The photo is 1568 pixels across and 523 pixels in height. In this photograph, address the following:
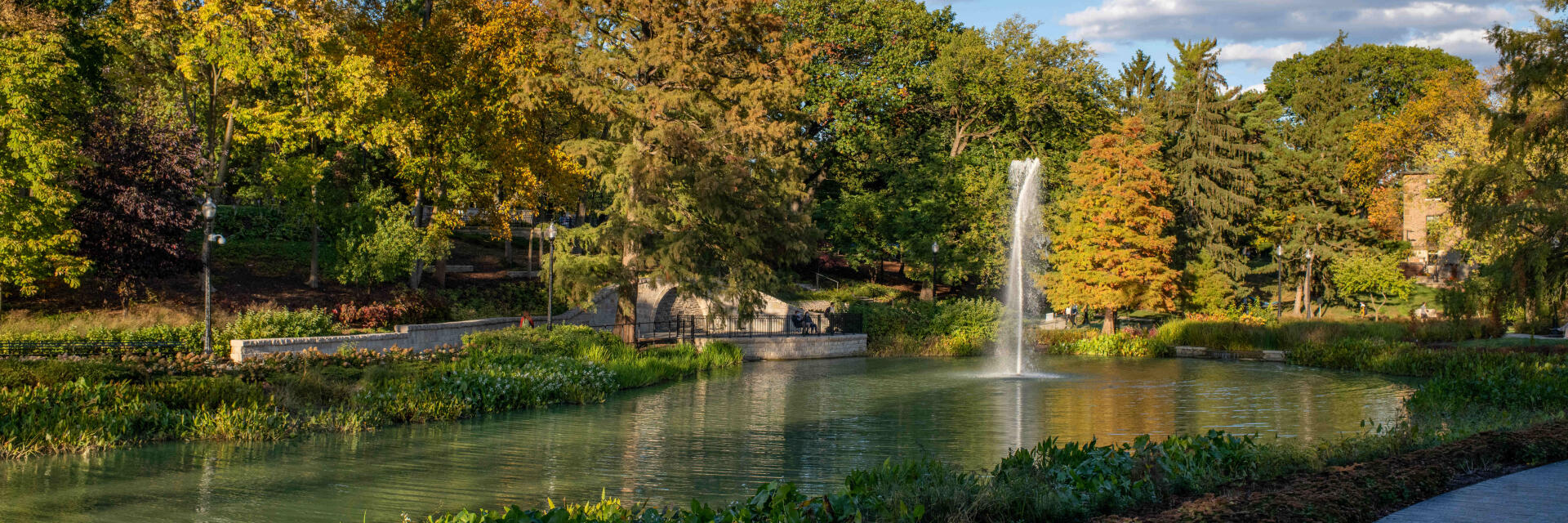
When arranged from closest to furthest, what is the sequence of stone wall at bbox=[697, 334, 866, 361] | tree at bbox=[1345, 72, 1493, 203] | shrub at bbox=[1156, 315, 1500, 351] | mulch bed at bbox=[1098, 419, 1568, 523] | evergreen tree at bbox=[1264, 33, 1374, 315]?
mulch bed at bbox=[1098, 419, 1568, 523] → shrub at bbox=[1156, 315, 1500, 351] → stone wall at bbox=[697, 334, 866, 361] → tree at bbox=[1345, 72, 1493, 203] → evergreen tree at bbox=[1264, 33, 1374, 315]

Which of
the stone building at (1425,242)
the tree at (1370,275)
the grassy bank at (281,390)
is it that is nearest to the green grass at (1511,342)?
the tree at (1370,275)

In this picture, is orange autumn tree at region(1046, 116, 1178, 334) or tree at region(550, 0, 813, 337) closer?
tree at region(550, 0, 813, 337)

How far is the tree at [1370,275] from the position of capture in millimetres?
44094

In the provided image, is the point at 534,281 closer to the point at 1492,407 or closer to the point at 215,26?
→ the point at 215,26

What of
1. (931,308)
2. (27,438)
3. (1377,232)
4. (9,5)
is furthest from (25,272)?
(1377,232)

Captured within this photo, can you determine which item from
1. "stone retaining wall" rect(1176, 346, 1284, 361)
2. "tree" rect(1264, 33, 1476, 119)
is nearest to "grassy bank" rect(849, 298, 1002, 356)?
"stone retaining wall" rect(1176, 346, 1284, 361)

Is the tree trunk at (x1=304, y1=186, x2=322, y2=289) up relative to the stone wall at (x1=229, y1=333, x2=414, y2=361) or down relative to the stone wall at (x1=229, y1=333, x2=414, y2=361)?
up

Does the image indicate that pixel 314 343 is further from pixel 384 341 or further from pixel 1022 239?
pixel 1022 239

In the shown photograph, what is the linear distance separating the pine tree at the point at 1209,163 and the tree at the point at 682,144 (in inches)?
926

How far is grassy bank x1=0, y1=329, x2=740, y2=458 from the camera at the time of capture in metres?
14.4

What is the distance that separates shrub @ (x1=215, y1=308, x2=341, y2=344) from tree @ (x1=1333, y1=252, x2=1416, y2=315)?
41.1 m

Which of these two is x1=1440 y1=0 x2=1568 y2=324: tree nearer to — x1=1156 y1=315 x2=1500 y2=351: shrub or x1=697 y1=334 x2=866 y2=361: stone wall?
x1=1156 y1=315 x2=1500 y2=351: shrub

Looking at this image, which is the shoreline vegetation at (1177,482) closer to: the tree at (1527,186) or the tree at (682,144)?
the tree at (1527,186)

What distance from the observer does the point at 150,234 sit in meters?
24.8
